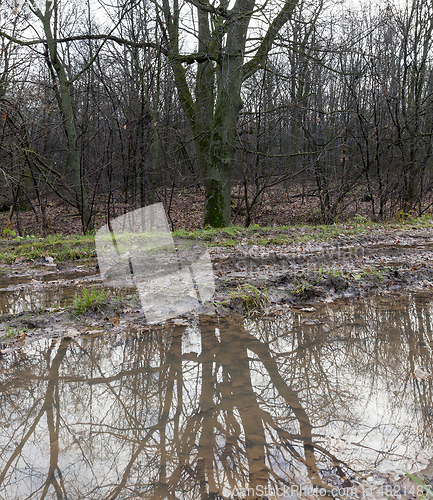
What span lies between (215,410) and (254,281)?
2.76m

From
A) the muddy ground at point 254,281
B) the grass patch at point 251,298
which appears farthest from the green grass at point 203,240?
the grass patch at point 251,298

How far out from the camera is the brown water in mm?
1845

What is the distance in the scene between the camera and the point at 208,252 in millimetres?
7469

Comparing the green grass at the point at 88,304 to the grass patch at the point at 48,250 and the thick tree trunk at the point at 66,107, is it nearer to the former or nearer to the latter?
the grass patch at the point at 48,250

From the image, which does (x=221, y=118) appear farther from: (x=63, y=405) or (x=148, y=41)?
(x=63, y=405)

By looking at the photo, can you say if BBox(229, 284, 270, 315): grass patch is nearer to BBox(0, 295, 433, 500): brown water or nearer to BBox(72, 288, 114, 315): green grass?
BBox(0, 295, 433, 500): brown water

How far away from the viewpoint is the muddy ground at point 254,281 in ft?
12.9

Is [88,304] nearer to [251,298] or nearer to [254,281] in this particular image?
[251,298]

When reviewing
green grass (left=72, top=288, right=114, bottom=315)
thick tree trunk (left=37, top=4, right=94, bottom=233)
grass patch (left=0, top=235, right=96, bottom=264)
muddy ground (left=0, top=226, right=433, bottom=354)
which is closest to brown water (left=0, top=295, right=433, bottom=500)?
muddy ground (left=0, top=226, right=433, bottom=354)

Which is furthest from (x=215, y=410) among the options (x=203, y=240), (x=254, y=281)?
(x=203, y=240)

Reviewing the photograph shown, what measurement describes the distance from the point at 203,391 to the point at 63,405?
3.21 feet

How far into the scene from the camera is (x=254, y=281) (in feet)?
16.6

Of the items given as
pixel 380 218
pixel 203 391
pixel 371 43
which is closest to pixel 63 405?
pixel 203 391

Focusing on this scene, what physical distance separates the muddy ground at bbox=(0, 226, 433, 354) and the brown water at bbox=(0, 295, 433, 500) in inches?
16.6
